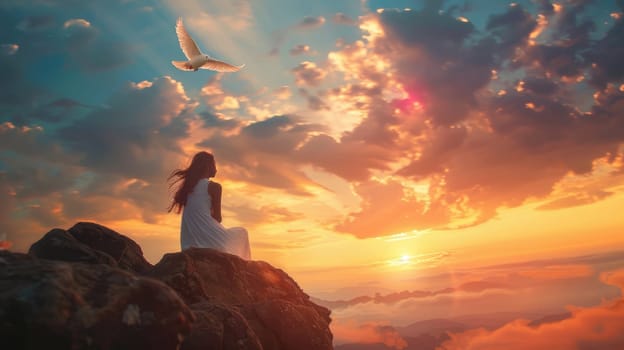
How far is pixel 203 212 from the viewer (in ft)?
57.9

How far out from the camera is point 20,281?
6.26 m

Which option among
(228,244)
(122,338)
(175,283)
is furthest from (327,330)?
(122,338)

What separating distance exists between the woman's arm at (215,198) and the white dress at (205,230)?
0.52ft

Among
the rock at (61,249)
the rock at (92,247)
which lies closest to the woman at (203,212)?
the rock at (92,247)

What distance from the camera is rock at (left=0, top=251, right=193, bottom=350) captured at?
19.4ft

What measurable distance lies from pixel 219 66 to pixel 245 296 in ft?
67.1

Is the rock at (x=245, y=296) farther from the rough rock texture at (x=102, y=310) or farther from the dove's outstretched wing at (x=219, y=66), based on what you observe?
the dove's outstretched wing at (x=219, y=66)

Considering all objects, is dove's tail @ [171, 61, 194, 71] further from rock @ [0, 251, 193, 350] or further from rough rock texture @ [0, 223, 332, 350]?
rock @ [0, 251, 193, 350]

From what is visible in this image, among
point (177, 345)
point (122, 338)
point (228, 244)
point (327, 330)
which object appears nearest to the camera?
point (122, 338)

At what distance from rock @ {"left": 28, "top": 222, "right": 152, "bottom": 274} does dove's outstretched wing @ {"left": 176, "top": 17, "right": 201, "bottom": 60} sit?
56.5 feet

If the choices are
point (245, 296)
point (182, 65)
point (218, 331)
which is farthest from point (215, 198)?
point (182, 65)

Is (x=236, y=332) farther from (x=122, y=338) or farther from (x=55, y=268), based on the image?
(x=55, y=268)

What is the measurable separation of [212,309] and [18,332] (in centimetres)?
455

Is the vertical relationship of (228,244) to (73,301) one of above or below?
above
